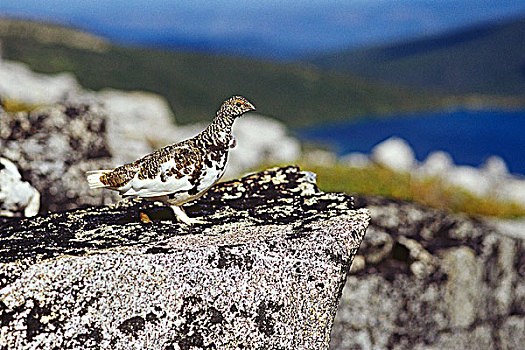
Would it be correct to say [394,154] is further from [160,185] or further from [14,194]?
[160,185]

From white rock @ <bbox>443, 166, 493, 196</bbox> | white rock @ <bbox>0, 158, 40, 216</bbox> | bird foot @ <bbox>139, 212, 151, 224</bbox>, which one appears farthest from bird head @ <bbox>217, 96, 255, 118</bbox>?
white rock @ <bbox>443, 166, 493, 196</bbox>

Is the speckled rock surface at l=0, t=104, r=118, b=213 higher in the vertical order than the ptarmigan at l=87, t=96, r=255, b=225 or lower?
lower

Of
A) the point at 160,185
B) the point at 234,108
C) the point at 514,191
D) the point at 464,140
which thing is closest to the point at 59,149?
the point at 160,185

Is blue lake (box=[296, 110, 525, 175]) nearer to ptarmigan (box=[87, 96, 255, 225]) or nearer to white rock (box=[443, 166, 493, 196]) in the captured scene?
white rock (box=[443, 166, 493, 196])

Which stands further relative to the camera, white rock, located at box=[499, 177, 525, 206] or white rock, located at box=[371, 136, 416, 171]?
white rock, located at box=[371, 136, 416, 171]

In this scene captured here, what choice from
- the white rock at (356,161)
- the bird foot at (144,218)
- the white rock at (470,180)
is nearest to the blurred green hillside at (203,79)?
the white rock at (356,161)

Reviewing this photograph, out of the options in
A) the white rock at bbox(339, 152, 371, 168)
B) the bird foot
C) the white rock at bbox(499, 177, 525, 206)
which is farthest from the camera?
the white rock at bbox(499, 177, 525, 206)
